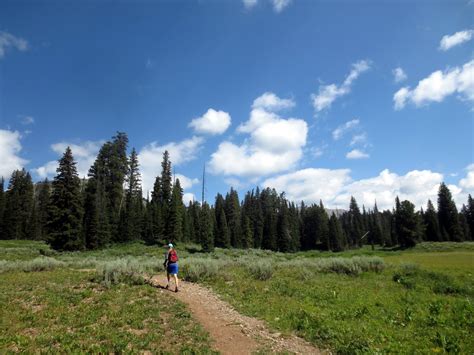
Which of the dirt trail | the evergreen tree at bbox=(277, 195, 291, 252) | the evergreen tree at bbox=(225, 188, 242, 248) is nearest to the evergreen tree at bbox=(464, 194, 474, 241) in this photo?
the evergreen tree at bbox=(277, 195, 291, 252)

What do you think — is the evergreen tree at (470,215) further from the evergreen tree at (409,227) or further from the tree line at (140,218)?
the evergreen tree at (409,227)

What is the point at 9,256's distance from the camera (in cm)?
3056

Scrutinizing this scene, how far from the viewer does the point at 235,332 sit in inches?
357

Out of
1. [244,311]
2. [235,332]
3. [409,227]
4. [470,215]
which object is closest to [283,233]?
[409,227]

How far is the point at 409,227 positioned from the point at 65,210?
70078mm

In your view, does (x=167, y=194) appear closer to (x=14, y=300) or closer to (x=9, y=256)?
(x=9, y=256)

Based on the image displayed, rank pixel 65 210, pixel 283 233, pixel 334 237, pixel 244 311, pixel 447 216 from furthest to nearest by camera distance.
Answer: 1. pixel 334 237
2. pixel 283 233
3. pixel 447 216
4. pixel 65 210
5. pixel 244 311

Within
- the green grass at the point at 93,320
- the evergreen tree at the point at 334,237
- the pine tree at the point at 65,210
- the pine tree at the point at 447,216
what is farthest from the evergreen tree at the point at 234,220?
the green grass at the point at 93,320

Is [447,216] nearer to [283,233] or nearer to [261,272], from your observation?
[283,233]

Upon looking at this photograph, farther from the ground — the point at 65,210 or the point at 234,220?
the point at 234,220

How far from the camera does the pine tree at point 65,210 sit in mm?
36438

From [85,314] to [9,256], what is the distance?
92.9 ft

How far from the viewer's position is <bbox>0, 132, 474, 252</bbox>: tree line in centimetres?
3828

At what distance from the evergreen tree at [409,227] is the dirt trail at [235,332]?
68.8m
